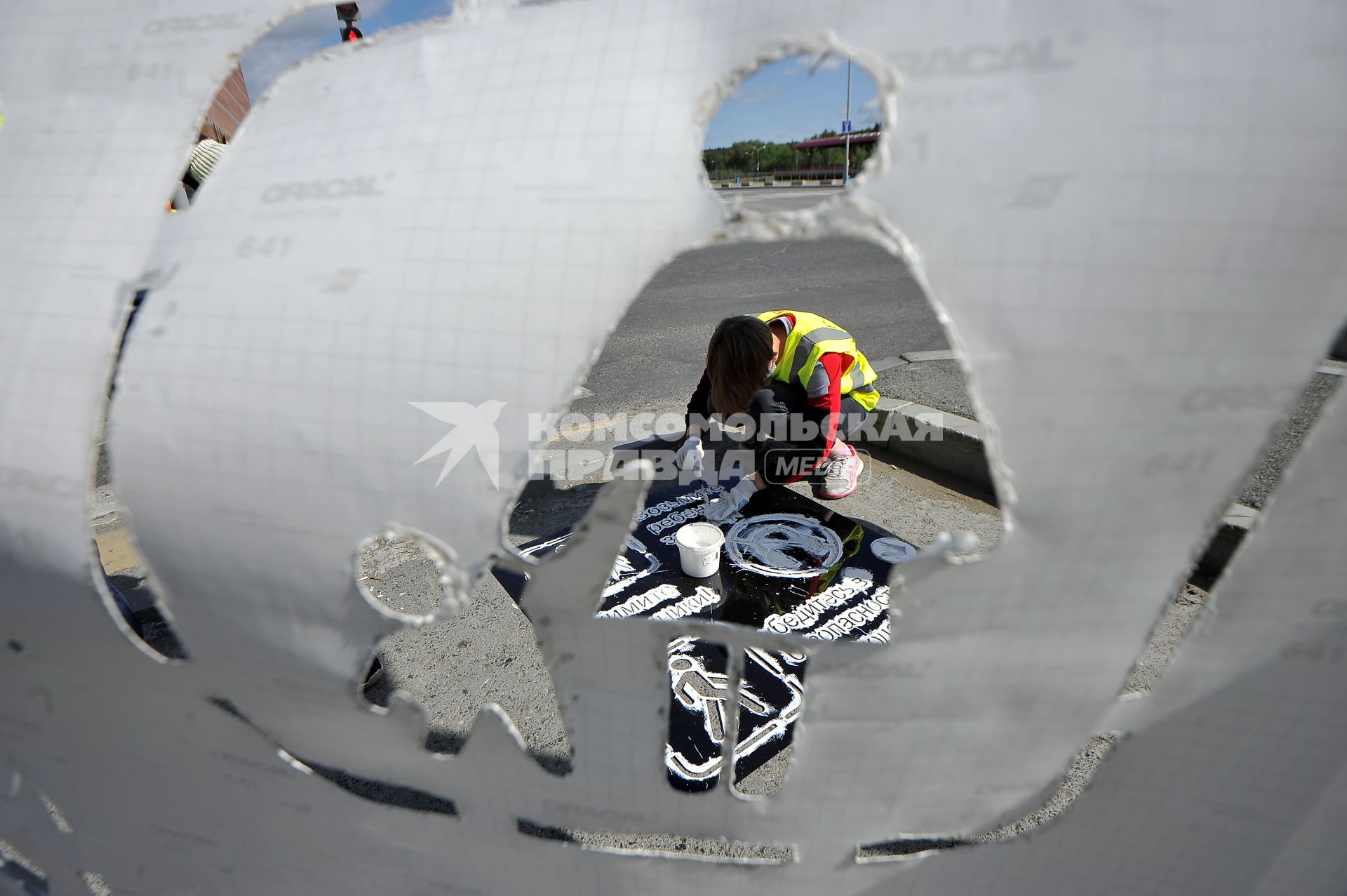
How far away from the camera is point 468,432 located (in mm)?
745

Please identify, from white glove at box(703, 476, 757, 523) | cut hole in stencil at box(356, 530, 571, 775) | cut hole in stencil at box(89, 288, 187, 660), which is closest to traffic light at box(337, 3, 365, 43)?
cut hole in stencil at box(89, 288, 187, 660)

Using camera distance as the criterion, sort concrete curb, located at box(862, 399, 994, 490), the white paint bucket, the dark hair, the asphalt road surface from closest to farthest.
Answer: the white paint bucket < the dark hair < concrete curb, located at box(862, 399, 994, 490) < the asphalt road surface

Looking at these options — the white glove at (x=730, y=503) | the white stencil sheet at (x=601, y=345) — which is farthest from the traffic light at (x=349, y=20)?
the white glove at (x=730, y=503)

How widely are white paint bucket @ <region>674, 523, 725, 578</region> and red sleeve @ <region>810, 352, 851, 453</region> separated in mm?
972

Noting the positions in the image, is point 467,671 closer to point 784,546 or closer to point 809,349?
point 784,546

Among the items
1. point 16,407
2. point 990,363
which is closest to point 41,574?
point 16,407

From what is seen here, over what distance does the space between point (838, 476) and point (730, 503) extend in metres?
0.68

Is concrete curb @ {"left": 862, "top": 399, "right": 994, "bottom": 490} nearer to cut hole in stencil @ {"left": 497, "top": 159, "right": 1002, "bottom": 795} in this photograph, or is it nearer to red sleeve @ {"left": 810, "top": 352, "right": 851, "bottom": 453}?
cut hole in stencil @ {"left": 497, "top": 159, "right": 1002, "bottom": 795}

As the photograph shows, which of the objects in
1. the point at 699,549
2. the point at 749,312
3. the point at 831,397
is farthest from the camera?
the point at 749,312

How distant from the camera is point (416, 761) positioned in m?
1.06

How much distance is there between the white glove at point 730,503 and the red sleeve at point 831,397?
1.55 ft

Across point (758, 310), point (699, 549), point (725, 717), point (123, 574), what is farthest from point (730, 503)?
point (758, 310)

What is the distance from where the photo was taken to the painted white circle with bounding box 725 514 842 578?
239cm

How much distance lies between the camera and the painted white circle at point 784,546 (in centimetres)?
239
